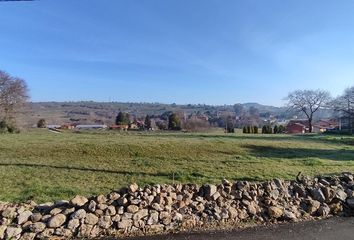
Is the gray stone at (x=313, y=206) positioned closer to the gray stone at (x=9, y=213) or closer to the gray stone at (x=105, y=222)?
the gray stone at (x=105, y=222)

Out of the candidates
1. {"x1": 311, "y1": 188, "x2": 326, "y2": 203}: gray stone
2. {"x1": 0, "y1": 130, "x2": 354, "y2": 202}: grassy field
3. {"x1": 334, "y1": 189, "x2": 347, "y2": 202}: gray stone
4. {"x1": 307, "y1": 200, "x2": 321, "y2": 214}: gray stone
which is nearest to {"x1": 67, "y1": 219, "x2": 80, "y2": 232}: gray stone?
{"x1": 0, "y1": 130, "x2": 354, "y2": 202}: grassy field

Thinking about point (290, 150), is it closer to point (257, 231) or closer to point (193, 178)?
point (193, 178)

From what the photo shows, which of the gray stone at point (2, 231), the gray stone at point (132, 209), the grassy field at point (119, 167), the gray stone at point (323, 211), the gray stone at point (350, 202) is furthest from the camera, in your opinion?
the grassy field at point (119, 167)

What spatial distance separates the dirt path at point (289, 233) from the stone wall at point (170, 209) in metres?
0.39

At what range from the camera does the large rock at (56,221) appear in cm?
723

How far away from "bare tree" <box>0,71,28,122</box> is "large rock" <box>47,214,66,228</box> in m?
39.9

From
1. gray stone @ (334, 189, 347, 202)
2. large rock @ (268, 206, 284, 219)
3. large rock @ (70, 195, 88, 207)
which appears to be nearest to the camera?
large rock @ (70, 195, 88, 207)

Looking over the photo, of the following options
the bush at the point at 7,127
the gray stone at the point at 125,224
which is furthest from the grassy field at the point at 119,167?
the bush at the point at 7,127

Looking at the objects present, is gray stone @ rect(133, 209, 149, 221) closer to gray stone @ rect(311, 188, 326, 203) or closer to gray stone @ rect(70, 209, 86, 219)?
gray stone @ rect(70, 209, 86, 219)

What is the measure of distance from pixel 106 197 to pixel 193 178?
482cm

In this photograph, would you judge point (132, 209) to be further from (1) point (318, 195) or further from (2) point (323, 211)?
(1) point (318, 195)

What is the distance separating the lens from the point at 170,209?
26.9ft

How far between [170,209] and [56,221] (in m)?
2.25

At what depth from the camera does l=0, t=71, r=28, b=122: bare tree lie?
146ft
